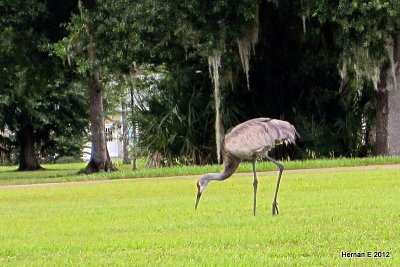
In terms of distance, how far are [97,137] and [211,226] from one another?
78.5ft

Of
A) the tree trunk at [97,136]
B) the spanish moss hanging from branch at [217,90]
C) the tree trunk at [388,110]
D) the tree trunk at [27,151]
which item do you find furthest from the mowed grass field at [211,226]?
the tree trunk at [27,151]

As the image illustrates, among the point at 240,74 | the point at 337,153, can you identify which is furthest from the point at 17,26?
the point at 337,153

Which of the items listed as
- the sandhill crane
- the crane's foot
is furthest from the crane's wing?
the crane's foot

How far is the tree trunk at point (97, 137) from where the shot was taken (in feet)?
115

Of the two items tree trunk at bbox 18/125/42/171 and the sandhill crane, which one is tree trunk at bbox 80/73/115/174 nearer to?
tree trunk at bbox 18/125/42/171

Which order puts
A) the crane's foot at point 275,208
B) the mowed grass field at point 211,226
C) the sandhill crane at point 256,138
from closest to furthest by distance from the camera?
1. the mowed grass field at point 211,226
2. the crane's foot at point 275,208
3. the sandhill crane at point 256,138

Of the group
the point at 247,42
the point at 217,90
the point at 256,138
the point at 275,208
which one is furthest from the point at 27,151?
the point at 275,208

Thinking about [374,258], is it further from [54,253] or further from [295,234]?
[54,253]

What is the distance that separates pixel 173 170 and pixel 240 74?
26.5ft

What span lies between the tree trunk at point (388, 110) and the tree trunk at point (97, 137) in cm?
1015

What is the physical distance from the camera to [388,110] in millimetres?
30422

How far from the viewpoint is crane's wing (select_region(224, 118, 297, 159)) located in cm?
1357

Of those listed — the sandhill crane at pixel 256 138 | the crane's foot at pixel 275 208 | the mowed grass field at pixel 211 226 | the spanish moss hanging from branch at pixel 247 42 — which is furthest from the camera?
the spanish moss hanging from branch at pixel 247 42

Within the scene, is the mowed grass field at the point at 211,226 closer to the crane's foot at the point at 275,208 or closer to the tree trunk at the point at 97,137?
the crane's foot at the point at 275,208
